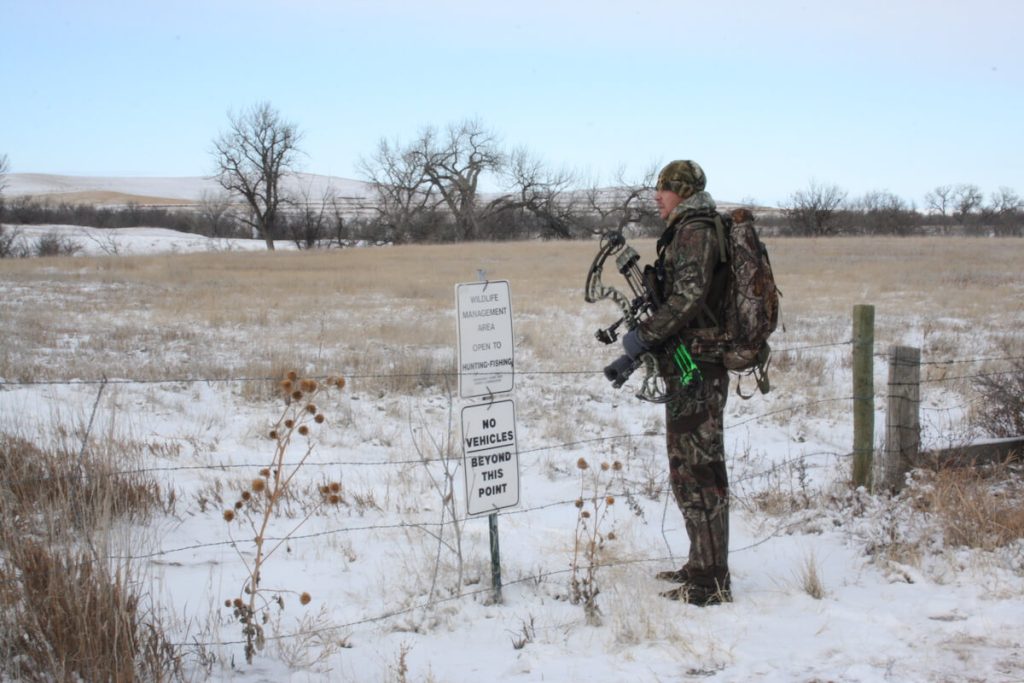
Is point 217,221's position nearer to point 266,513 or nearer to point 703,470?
point 703,470

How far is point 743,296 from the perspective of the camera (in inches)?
160

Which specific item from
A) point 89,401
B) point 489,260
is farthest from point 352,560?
point 489,260

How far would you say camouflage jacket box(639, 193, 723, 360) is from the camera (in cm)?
399

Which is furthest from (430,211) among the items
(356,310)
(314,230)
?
(356,310)

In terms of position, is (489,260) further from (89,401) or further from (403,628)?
(403,628)

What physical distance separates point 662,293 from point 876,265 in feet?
90.0

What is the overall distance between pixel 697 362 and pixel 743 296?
38 centimetres

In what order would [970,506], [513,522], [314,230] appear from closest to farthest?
[970,506], [513,522], [314,230]

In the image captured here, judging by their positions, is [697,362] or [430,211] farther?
[430,211]

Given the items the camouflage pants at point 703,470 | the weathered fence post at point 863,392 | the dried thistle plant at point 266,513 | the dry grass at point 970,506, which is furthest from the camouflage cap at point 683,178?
the dry grass at point 970,506

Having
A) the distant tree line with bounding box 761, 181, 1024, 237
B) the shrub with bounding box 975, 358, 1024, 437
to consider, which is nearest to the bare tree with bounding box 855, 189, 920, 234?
the distant tree line with bounding box 761, 181, 1024, 237

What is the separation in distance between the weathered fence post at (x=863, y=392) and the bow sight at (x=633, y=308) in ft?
6.63

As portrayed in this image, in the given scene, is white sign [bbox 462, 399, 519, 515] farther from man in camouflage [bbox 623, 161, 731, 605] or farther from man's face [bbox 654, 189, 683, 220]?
man's face [bbox 654, 189, 683, 220]

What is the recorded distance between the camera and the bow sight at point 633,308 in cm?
414
